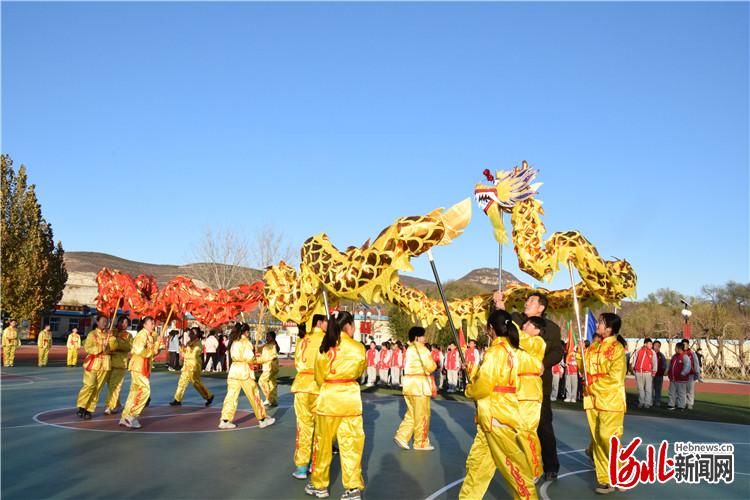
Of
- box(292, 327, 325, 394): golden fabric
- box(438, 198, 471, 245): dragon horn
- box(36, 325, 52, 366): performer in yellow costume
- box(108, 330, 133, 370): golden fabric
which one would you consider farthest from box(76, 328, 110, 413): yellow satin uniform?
box(36, 325, 52, 366): performer in yellow costume

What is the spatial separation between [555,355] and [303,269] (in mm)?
3332

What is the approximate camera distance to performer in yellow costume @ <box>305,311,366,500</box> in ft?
19.2

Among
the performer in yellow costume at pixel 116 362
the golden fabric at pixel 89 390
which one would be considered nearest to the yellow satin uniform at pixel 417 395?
the performer in yellow costume at pixel 116 362

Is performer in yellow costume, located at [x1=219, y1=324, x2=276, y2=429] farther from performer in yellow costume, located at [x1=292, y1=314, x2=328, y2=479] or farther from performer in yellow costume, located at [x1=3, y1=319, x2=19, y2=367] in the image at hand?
performer in yellow costume, located at [x1=3, y1=319, x2=19, y2=367]

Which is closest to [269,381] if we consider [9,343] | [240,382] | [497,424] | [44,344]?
[240,382]

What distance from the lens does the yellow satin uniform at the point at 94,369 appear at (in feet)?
35.3

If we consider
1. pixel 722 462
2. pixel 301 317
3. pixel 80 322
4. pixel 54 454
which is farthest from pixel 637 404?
pixel 80 322

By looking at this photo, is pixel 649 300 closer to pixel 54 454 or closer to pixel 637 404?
pixel 637 404

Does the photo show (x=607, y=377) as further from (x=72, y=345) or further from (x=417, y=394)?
(x=72, y=345)

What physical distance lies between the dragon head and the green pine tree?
3615 centimetres

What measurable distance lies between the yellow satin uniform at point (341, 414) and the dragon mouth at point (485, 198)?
5.72m

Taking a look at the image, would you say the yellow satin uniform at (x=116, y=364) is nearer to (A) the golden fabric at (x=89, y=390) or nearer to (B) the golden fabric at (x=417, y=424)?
(A) the golden fabric at (x=89, y=390)

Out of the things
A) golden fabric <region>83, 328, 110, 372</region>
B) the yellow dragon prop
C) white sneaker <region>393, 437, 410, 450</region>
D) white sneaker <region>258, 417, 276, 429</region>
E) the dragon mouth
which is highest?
the dragon mouth

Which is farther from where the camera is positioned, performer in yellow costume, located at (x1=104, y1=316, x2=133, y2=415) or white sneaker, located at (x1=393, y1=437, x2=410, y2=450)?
performer in yellow costume, located at (x1=104, y1=316, x2=133, y2=415)
